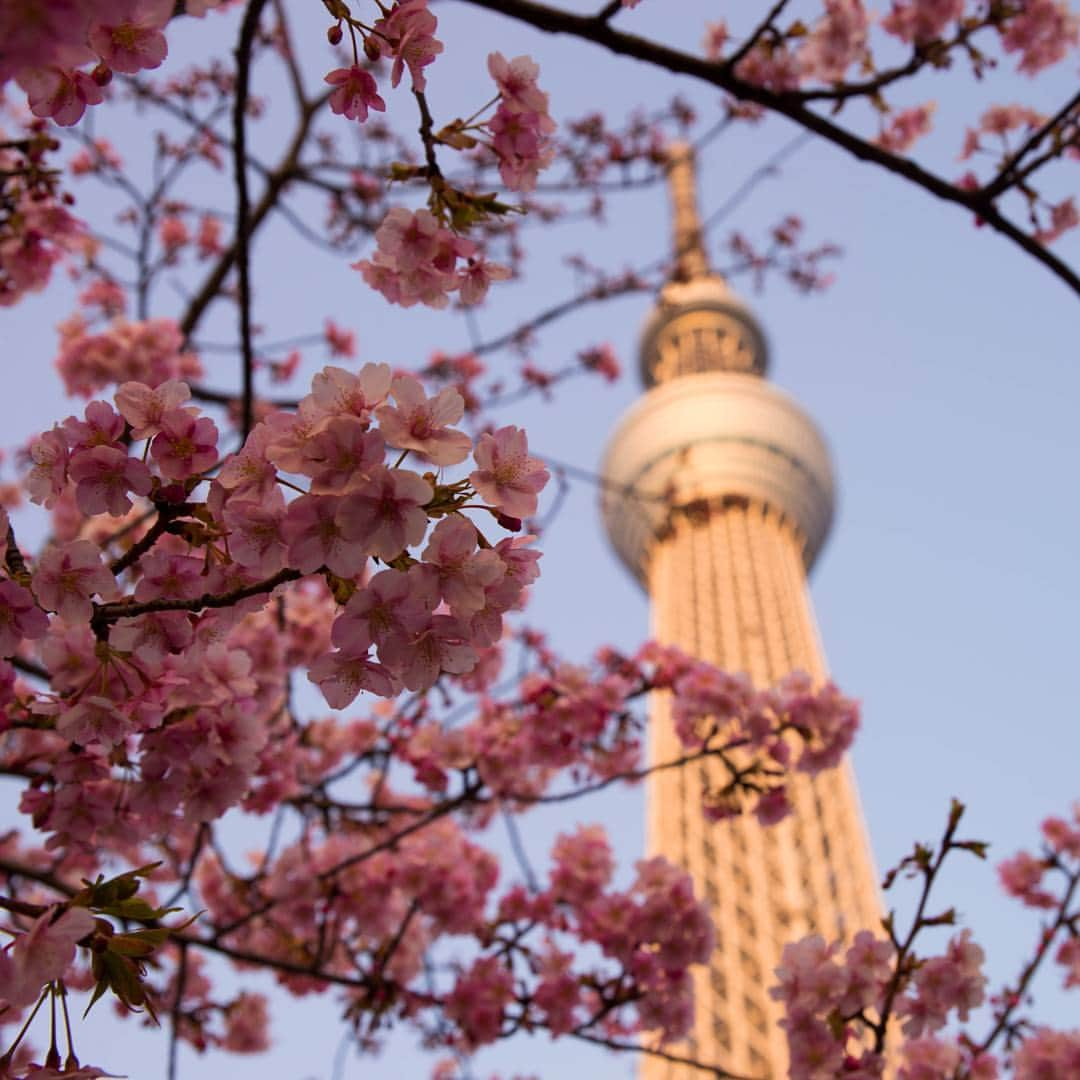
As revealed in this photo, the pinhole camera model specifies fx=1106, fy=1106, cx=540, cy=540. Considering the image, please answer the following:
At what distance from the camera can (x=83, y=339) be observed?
405 cm

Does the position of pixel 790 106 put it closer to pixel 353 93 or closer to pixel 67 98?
pixel 353 93

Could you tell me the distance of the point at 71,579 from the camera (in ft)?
3.81

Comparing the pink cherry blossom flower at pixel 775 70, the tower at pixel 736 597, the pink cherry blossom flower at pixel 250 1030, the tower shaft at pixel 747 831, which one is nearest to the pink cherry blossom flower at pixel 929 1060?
the pink cherry blossom flower at pixel 775 70

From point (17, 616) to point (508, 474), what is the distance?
534 mm

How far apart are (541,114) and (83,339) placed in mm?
2916

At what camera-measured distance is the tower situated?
2564 centimetres

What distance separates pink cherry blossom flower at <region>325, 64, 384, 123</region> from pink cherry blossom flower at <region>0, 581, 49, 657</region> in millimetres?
739

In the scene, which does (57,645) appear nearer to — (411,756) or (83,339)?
(411,756)

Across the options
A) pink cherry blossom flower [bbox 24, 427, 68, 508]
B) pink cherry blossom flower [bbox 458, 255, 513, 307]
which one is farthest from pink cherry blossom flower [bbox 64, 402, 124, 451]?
pink cherry blossom flower [bbox 458, 255, 513, 307]

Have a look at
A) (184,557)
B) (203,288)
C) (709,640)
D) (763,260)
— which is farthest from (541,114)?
(709,640)

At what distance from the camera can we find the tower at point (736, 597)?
25641 millimetres

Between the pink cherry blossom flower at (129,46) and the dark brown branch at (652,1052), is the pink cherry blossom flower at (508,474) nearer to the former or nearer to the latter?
the pink cherry blossom flower at (129,46)

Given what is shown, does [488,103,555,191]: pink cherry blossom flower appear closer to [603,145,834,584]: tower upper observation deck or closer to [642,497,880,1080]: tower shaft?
[642,497,880,1080]: tower shaft

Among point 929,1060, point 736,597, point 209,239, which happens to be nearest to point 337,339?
point 209,239
